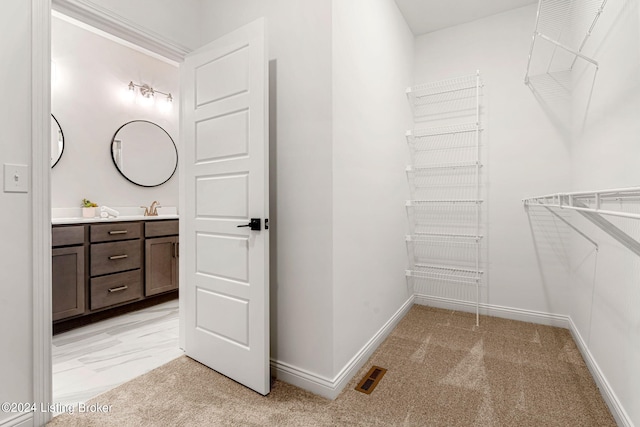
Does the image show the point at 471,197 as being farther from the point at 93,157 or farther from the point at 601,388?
the point at 93,157

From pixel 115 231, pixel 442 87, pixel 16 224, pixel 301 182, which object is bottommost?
pixel 115 231

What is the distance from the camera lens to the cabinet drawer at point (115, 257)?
276 cm

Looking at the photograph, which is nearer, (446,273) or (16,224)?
(16,224)

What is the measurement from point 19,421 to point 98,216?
7.30 ft

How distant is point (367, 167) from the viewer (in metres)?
2.20

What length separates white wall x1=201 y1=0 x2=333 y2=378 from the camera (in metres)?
1.74

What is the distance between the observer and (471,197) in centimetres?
297

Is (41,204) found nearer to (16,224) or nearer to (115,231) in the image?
(16,224)

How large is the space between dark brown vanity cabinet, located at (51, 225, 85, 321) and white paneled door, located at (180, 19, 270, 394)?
1.13 meters

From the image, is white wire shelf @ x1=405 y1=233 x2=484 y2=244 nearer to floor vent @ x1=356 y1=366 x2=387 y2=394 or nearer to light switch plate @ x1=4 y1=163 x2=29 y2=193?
floor vent @ x1=356 y1=366 x2=387 y2=394

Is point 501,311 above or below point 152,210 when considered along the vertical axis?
below

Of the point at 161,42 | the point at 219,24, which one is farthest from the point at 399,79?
the point at 161,42

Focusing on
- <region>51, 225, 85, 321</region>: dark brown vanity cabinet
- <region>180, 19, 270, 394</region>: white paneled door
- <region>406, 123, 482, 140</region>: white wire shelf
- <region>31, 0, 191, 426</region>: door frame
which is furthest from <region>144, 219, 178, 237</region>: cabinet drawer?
<region>406, 123, 482, 140</region>: white wire shelf

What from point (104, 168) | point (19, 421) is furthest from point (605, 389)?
point (104, 168)
